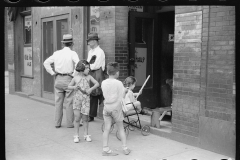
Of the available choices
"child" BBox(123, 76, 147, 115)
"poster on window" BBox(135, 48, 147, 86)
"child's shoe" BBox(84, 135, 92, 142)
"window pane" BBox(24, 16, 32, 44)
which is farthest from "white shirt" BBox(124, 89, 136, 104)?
"window pane" BBox(24, 16, 32, 44)

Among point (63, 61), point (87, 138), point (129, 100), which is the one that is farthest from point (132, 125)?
point (63, 61)

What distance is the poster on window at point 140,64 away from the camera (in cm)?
756

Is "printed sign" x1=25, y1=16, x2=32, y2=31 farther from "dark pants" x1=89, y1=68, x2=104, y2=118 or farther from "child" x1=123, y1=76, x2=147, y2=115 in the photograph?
"child" x1=123, y1=76, x2=147, y2=115

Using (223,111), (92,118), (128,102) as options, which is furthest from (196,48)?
(92,118)

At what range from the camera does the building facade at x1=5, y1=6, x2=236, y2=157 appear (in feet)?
16.6

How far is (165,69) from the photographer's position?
25.8 ft

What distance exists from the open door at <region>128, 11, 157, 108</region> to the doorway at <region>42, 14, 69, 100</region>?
2.66 metres

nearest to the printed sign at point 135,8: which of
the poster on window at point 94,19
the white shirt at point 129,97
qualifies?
the poster on window at point 94,19

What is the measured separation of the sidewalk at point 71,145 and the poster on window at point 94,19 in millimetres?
2228

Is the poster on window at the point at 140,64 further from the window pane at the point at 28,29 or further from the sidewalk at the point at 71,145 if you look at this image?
the window pane at the point at 28,29

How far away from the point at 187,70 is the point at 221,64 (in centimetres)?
68

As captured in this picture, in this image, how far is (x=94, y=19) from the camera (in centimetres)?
775

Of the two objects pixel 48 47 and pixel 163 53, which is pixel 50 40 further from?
pixel 163 53
